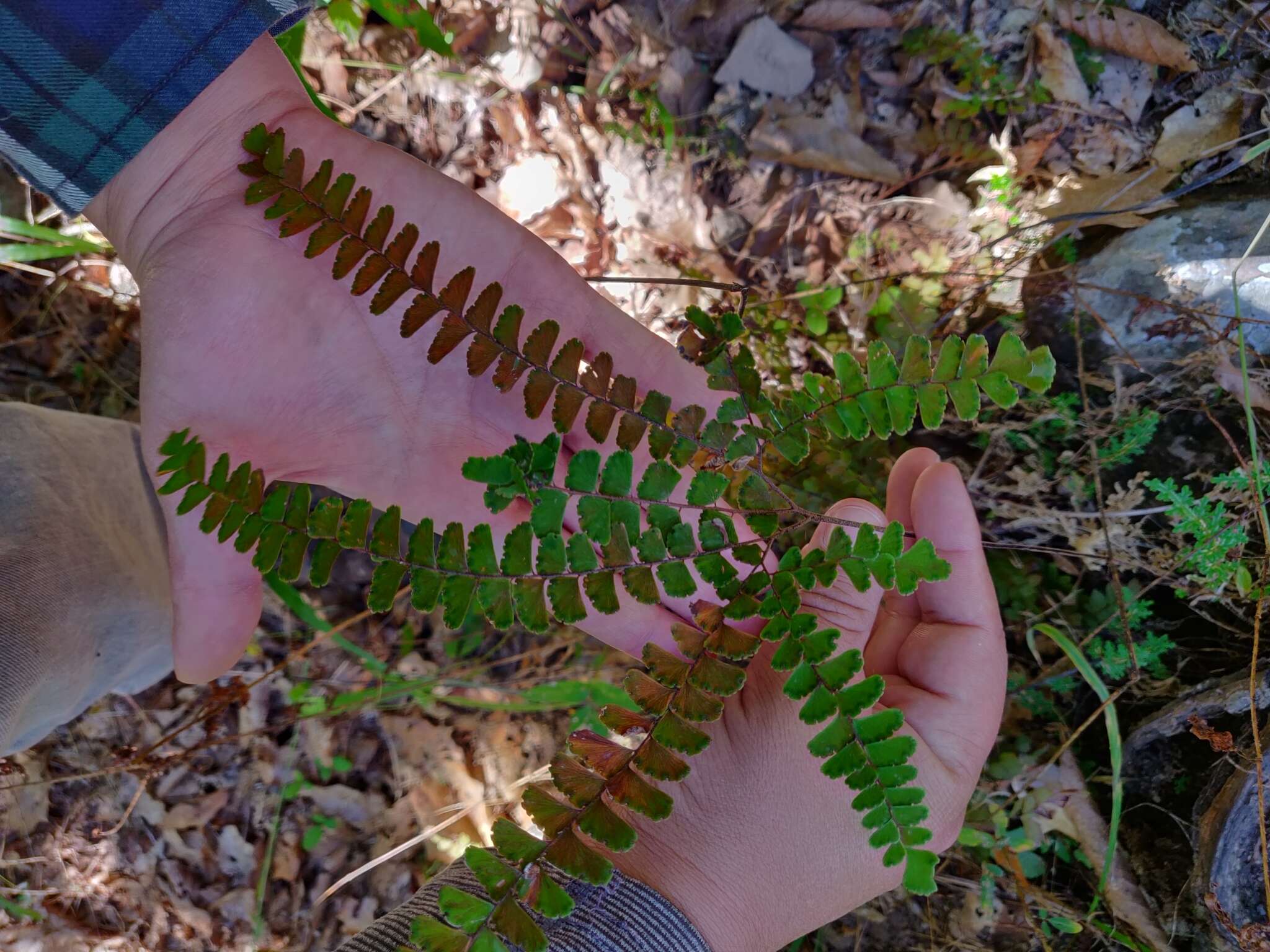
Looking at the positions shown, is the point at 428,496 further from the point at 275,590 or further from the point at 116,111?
the point at 116,111

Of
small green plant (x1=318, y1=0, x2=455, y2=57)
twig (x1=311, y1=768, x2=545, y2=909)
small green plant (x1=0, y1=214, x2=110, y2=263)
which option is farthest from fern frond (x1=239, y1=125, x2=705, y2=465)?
twig (x1=311, y1=768, x2=545, y2=909)

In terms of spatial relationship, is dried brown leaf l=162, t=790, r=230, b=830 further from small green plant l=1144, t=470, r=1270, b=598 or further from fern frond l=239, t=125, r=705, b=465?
small green plant l=1144, t=470, r=1270, b=598

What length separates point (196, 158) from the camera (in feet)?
6.86

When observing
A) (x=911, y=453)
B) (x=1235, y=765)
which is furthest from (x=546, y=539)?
(x=1235, y=765)

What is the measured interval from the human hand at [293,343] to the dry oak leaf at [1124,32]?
1.93 m

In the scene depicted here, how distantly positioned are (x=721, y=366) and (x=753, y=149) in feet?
5.52

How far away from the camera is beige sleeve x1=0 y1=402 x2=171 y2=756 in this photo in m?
1.94

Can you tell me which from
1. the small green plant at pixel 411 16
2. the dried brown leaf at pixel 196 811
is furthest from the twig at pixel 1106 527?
the dried brown leaf at pixel 196 811

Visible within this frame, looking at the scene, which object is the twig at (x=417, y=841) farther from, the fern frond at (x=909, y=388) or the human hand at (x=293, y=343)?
the fern frond at (x=909, y=388)

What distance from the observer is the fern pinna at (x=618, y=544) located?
4.85 ft

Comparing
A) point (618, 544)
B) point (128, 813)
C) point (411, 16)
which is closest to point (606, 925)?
point (618, 544)

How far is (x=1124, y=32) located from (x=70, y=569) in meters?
3.62

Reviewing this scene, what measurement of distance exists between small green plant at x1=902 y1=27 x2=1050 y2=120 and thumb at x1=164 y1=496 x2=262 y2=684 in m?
2.84

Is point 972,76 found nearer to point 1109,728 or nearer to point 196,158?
point 1109,728
